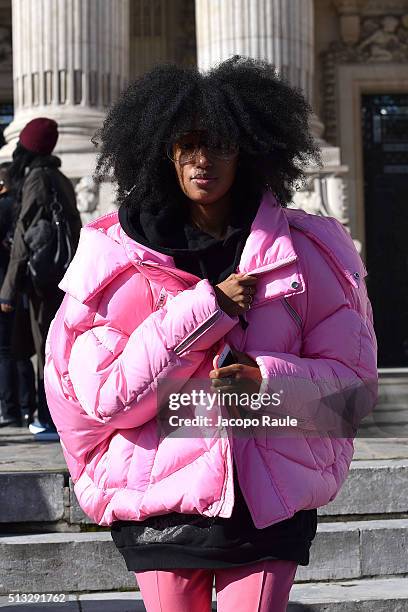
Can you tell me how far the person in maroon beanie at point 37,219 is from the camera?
7.14 m

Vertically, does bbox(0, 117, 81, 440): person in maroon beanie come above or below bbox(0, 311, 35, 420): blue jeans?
above

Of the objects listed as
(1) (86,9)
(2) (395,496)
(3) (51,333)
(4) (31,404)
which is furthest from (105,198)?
(3) (51,333)

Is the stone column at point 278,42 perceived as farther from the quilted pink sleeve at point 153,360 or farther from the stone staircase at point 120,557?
the quilted pink sleeve at point 153,360

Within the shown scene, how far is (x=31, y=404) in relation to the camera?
26.5 ft

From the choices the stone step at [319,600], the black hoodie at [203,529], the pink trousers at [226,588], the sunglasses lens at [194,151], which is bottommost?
the stone step at [319,600]

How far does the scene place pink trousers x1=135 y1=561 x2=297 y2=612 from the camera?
263 centimetres

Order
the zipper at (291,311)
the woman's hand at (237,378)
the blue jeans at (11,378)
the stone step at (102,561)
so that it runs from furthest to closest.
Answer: the blue jeans at (11,378) → the stone step at (102,561) → the zipper at (291,311) → the woman's hand at (237,378)

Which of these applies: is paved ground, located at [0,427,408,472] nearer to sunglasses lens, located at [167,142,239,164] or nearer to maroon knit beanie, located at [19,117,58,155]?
maroon knit beanie, located at [19,117,58,155]

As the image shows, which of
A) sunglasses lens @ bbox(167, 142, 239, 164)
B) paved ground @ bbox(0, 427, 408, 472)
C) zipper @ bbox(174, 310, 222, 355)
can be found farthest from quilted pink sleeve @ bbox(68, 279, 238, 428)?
paved ground @ bbox(0, 427, 408, 472)

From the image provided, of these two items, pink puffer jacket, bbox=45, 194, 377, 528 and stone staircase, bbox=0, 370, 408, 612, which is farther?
stone staircase, bbox=0, 370, 408, 612

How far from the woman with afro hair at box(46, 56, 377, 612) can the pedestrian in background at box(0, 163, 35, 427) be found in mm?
4969

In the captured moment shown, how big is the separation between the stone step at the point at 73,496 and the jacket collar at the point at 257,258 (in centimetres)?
261

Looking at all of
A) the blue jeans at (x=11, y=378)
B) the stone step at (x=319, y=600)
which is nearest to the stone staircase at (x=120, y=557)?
the stone step at (x=319, y=600)

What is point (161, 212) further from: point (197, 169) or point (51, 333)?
point (51, 333)
